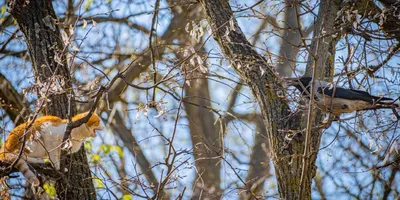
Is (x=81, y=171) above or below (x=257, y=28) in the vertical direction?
below

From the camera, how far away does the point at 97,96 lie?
14.7 feet

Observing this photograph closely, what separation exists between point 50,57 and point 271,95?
188 cm

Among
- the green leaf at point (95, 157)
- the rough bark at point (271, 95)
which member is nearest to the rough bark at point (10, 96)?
the green leaf at point (95, 157)

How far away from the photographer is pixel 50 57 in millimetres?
5602

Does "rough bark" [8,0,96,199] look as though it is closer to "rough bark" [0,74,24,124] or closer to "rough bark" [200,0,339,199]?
"rough bark" [200,0,339,199]

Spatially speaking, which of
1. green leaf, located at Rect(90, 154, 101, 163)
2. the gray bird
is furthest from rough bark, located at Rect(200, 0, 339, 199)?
green leaf, located at Rect(90, 154, 101, 163)

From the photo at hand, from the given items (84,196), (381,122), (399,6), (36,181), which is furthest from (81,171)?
(399,6)

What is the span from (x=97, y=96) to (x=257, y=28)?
8.17 meters

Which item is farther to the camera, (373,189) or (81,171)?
(373,189)

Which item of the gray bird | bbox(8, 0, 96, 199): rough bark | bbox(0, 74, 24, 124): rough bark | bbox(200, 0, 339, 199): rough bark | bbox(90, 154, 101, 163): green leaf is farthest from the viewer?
bbox(0, 74, 24, 124): rough bark

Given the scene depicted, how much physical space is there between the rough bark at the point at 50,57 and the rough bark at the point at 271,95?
1.32 metres

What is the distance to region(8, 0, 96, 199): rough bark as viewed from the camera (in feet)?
18.0

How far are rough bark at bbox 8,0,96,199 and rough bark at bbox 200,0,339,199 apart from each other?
132 cm

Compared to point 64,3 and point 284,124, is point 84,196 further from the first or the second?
point 64,3
